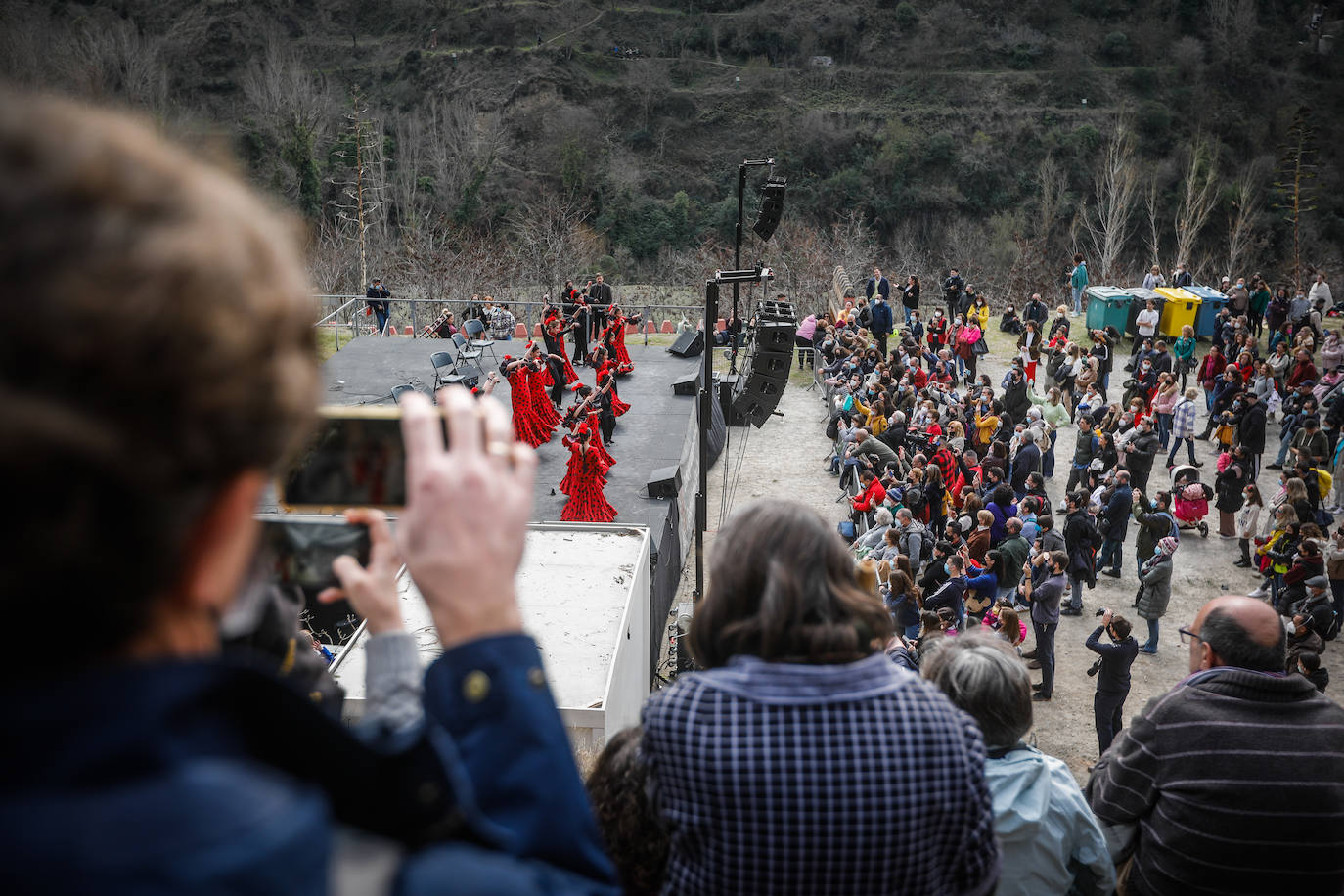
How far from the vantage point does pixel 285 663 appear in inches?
51.4

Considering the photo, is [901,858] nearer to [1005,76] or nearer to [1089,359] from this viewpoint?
[1089,359]

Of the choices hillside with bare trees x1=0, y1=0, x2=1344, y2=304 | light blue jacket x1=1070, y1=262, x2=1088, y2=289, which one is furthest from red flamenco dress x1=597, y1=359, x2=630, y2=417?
hillside with bare trees x1=0, y1=0, x2=1344, y2=304

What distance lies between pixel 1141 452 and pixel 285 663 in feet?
42.2

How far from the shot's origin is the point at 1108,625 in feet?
24.6

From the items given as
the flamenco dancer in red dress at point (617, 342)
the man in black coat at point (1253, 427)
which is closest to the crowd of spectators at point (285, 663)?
the man in black coat at point (1253, 427)

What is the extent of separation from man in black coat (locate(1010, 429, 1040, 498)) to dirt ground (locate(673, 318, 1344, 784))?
1.51m

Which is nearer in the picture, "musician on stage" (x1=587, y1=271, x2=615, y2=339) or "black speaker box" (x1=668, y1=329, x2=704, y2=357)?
"black speaker box" (x1=668, y1=329, x2=704, y2=357)

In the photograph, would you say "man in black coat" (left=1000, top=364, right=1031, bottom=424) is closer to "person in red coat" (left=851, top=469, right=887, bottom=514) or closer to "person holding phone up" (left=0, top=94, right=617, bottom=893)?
"person in red coat" (left=851, top=469, right=887, bottom=514)

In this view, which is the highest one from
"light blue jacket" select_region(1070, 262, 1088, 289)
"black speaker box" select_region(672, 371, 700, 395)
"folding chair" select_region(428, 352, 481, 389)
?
"light blue jacket" select_region(1070, 262, 1088, 289)

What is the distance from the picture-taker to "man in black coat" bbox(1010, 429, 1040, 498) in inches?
464

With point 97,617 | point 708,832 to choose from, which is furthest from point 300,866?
point 708,832

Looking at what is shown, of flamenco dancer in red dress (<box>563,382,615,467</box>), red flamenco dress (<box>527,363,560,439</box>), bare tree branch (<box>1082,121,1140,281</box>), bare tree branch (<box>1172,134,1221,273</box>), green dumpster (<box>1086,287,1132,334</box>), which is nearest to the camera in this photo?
flamenco dancer in red dress (<box>563,382,615,467</box>)

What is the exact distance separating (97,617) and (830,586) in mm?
1088

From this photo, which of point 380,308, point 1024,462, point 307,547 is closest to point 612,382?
point 1024,462
